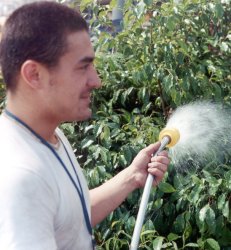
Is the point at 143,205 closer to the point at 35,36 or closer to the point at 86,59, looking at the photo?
the point at 86,59

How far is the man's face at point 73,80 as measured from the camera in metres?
1.71

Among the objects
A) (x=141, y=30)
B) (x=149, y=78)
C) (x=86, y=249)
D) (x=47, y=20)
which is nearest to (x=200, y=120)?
(x=149, y=78)

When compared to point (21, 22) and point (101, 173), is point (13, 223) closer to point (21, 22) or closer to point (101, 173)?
point (21, 22)

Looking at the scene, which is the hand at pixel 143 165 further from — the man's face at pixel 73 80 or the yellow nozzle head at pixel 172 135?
the man's face at pixel 73 80

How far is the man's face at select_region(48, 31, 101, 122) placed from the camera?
5.61 ft

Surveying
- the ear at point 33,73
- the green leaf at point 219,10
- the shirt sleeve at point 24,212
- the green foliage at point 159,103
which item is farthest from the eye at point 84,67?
the green leaf at point 219,10

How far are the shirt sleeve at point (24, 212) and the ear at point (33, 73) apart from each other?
0.27 m

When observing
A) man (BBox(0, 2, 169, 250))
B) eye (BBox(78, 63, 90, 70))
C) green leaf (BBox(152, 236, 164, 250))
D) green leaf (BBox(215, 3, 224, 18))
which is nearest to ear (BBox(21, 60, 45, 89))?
man (BBox(0, 2, 169, 250))

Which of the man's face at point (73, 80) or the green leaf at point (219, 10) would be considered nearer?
the man's face at point (73, 80)

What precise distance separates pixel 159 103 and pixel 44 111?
1.58m

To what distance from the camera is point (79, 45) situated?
172cm

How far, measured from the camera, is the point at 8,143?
64.2 inches

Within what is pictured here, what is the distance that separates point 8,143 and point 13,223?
25cm

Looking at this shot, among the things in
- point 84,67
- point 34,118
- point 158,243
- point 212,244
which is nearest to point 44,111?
point 34,118
